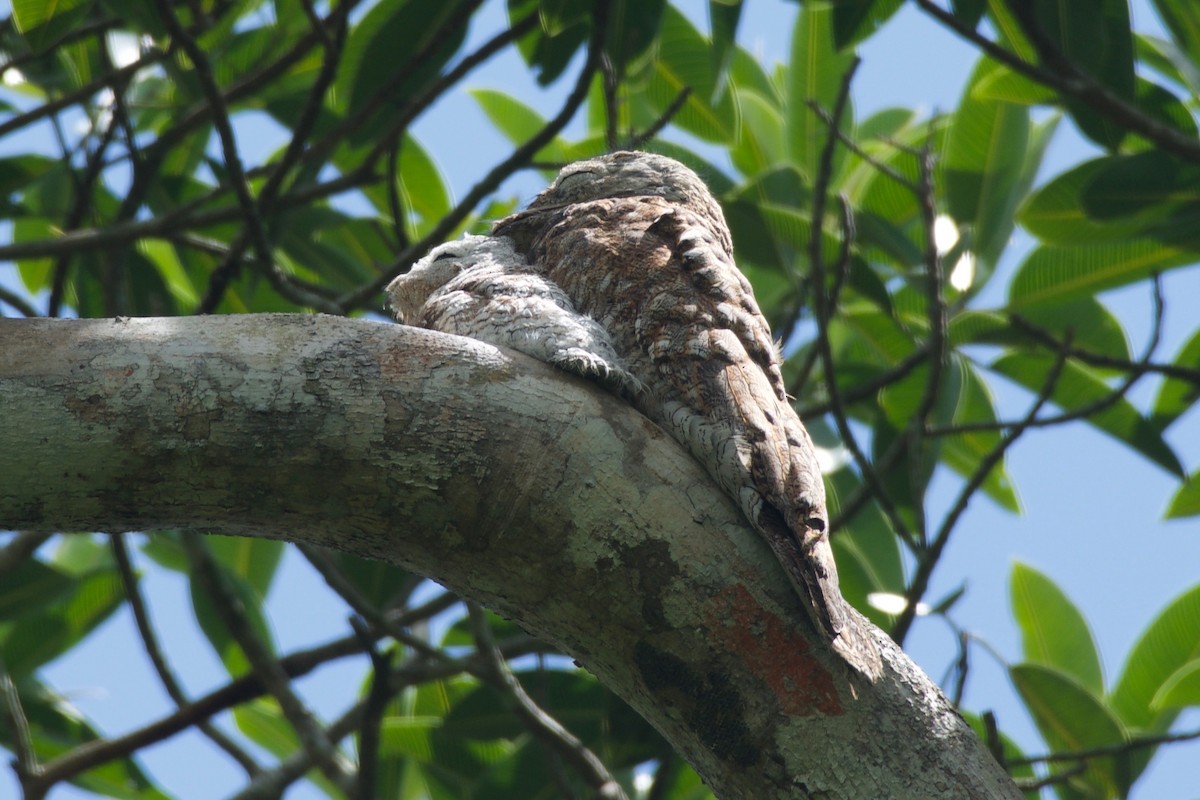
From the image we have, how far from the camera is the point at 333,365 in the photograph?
2.23 m

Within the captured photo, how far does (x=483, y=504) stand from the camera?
219cm

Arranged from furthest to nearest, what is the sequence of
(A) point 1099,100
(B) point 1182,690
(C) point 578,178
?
(B) point 1182,690, (C) point 578,178, (A) point 1099,100

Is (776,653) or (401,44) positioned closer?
(776,653)

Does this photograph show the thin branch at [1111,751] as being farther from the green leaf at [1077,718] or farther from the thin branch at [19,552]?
the thin branch at [19,552]

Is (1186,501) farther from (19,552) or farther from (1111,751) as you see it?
(19,552)

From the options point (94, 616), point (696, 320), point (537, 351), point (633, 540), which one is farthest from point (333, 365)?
point (94, 616)

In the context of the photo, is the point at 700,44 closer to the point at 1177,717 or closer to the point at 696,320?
the point at 696,320

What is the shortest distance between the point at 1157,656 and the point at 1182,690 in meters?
0.49

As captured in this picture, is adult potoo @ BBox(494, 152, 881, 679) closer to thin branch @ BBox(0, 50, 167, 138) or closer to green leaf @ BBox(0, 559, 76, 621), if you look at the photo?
thin branch @ BBox(0, 50, 167, 138)

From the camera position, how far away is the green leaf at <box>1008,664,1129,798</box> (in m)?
4.09

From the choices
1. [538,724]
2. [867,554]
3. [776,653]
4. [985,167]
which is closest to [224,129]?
[538,724]

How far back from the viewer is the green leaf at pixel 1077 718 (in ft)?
13.4

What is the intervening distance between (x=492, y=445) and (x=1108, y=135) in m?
3.04

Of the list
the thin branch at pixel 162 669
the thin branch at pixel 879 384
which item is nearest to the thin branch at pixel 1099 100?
the thin branch at pixel 879 384
